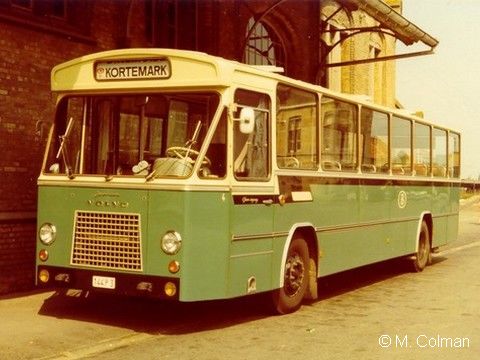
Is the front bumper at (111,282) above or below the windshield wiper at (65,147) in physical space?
below

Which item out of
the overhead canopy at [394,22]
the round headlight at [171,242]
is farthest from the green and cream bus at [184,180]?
the overhead canopy at [394,22]

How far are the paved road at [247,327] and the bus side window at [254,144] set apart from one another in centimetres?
171

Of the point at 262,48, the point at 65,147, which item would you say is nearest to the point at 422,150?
the point at 262,48

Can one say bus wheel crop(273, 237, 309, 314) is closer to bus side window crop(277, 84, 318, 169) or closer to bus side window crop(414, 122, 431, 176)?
bus side window crop(277, 84, 318, 169)

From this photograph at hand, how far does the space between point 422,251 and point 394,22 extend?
6.23m

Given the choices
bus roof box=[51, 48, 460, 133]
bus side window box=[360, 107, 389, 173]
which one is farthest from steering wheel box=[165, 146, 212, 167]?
bus side window box=[360, 107, 389, 173]

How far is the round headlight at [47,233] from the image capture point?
8.36 meters

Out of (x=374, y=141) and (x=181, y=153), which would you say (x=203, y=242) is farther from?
(x=374, y=141)

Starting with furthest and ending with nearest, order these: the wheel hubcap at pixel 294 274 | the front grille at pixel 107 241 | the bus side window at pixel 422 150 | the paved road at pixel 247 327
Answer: the bus side window at pixel 422 150 < the wheel hubcap at pixel 294 274 < the front grille at pixel 107 241 < the paved road at pixel 247 327

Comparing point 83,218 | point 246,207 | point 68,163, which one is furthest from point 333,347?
point 68,163

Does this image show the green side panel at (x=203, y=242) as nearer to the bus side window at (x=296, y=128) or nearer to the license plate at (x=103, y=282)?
the license plate at (x=103, y=282)

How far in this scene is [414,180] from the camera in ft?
45.0

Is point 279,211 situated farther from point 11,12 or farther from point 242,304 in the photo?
point 11,12

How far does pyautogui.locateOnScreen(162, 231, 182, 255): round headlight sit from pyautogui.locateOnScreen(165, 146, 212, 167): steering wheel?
0.80m
